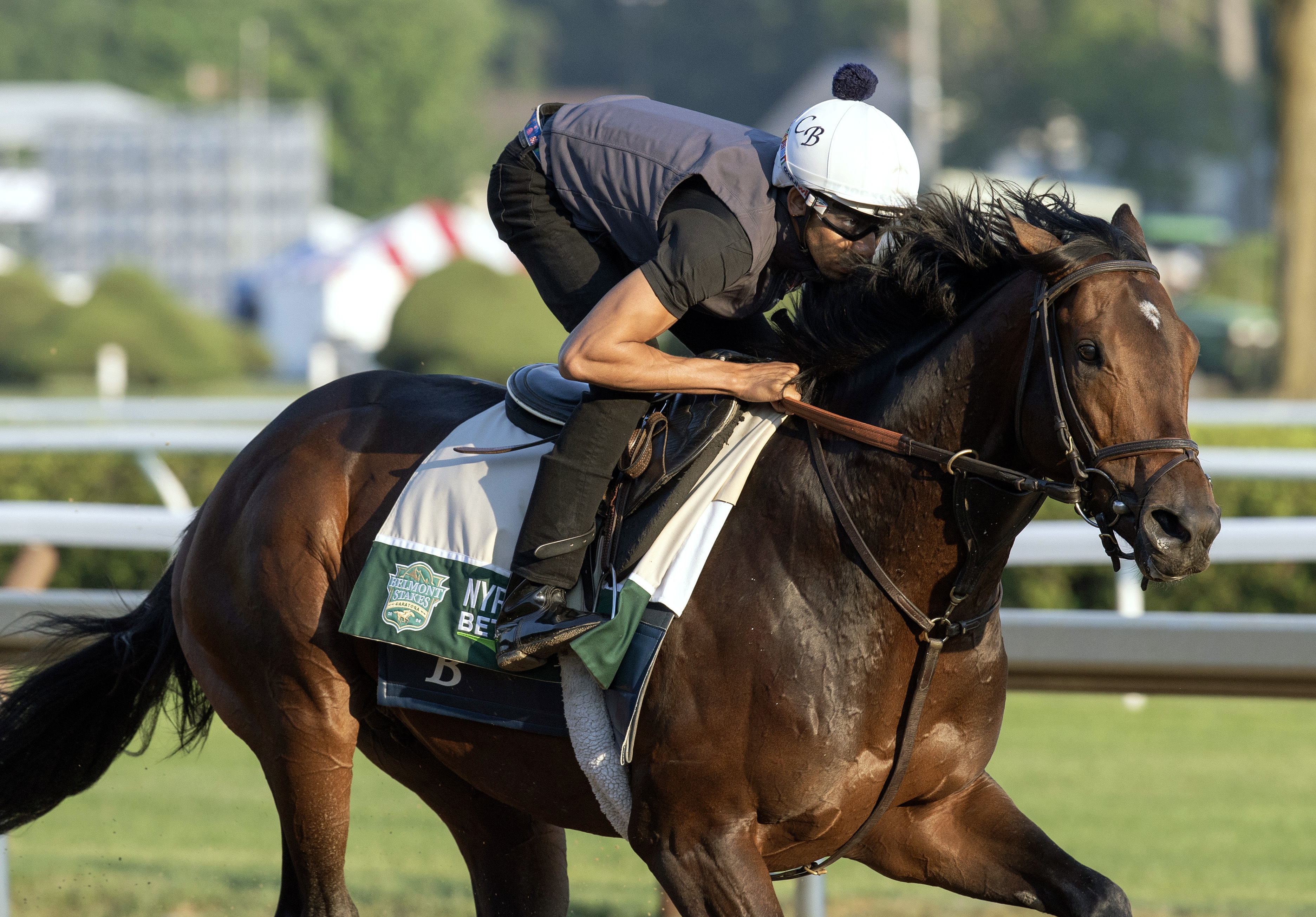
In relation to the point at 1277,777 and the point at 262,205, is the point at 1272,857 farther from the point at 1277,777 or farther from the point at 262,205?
the point at 262,205

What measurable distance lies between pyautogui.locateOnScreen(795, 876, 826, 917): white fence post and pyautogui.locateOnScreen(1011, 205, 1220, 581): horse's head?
1.86 meters

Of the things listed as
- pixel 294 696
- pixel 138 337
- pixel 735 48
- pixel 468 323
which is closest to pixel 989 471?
pixel 294 696

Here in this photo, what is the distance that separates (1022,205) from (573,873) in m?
3.20

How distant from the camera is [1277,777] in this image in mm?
6023

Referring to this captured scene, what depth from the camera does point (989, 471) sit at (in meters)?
2.73

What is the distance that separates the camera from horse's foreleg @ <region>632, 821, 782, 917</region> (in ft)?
9.32

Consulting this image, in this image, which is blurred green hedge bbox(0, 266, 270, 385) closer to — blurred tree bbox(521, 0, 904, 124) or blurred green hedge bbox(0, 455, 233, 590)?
blurred green hedge bbox(0, 455, 233, 590)

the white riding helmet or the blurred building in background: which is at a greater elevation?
the white riding helmet

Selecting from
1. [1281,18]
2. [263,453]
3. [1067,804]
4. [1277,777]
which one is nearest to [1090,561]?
[1067,804]

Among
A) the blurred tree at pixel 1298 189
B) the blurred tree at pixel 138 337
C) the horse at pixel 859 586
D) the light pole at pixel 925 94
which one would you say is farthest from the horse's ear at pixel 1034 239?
the light pole at pixel 925 94

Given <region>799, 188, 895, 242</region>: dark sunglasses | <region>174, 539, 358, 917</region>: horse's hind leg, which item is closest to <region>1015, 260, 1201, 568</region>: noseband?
<region>799, 188, 895, 242</region>: dark sunglasses

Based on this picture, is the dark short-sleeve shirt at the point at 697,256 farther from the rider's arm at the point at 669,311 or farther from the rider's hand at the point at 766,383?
the rider's hand at the point at 766,383

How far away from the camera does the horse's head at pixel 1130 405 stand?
2.45 m

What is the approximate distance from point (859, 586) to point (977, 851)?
2.11ft
